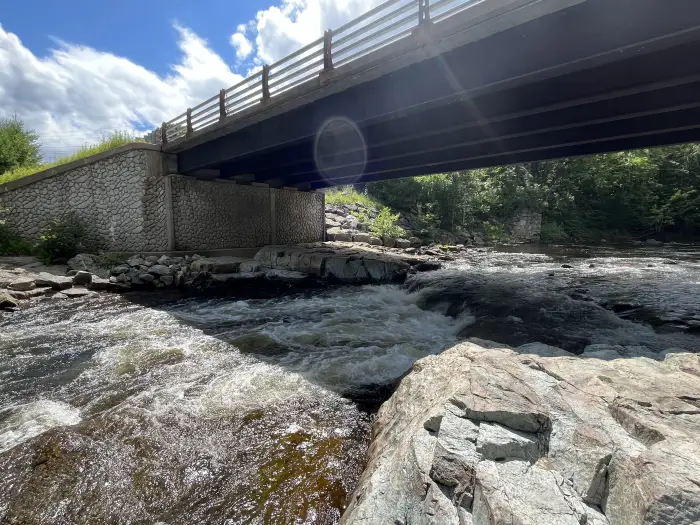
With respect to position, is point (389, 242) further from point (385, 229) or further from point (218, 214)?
point (218, 214)

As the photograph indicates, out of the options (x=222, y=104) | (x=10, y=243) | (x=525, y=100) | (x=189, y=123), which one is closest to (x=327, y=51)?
(x=525, y=100)

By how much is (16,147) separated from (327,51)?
72.8 feet

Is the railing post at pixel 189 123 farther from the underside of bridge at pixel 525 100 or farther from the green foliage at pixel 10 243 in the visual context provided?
the green foliage at pixel 10 243

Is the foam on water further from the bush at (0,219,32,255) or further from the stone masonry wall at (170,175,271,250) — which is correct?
the bush at (0,219,32,255)

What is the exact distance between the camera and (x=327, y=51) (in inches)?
407

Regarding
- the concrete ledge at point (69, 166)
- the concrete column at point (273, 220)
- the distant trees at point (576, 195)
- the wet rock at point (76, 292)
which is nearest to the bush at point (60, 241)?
the concrete ledge at point (69, 166)

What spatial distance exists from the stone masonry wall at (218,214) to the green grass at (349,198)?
12.4 m

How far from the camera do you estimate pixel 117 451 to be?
147 inches

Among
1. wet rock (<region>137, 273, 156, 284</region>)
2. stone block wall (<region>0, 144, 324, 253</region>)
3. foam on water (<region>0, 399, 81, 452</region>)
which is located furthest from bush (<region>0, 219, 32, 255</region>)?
foam on water (<region>0, 399, 81, 452</region>)

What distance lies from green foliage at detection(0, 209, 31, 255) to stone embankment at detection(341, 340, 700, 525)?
19.5 m

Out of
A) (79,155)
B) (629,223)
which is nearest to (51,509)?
(79,155)

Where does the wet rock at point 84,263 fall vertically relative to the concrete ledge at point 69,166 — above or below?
below

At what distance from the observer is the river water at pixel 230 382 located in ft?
10.5

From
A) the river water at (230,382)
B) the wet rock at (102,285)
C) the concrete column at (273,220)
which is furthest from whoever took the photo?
the concrete column at (273,220)
